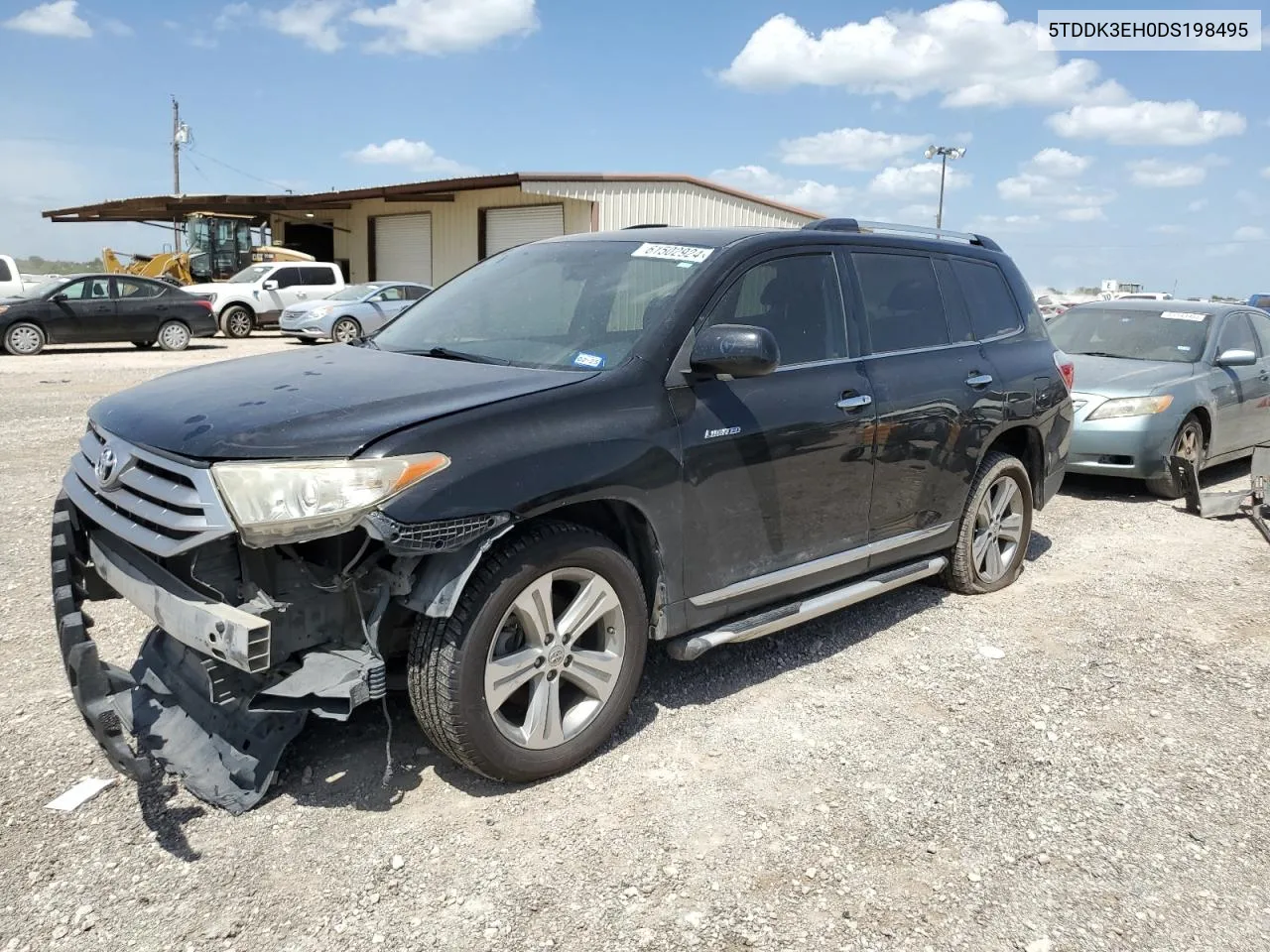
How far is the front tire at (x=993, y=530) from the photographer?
16.8ft

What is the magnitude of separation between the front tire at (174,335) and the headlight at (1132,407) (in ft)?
55.9

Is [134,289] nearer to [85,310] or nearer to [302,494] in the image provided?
[85,310]

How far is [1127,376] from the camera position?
8141 millimetres

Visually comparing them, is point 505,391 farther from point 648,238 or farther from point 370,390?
point 648,238

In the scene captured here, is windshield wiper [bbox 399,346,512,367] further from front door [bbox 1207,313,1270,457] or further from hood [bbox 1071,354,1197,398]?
front door [bbox 1207,313,1270,457]

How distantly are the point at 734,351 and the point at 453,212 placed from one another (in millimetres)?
26854

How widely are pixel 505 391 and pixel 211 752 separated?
1.48m

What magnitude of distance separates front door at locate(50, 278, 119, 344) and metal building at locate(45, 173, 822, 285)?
788 cm

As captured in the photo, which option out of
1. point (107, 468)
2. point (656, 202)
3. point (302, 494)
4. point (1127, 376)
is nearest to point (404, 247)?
point (656, 202)

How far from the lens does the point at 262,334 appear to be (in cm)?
2502

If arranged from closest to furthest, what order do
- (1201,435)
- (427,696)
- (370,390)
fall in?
(427,696) < (370,390) < (1201,435)

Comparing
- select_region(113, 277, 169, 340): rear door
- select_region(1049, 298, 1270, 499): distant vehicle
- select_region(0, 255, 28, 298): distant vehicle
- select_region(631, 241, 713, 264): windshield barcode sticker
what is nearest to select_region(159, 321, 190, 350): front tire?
select_region(113, 277, 169, 340): rear door

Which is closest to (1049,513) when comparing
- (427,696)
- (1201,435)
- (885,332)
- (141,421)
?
(1201,435)

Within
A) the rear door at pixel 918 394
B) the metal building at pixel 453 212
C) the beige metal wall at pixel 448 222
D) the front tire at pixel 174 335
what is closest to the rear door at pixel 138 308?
the front tire at pixel 174 335
